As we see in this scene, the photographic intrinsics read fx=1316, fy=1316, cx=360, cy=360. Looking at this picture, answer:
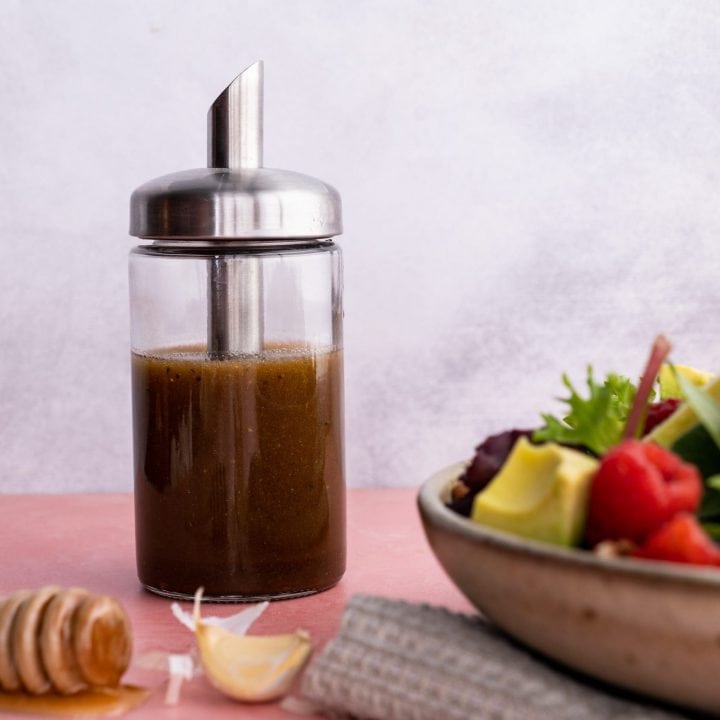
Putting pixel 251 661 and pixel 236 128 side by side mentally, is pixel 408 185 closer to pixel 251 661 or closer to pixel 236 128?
pixel 236 128

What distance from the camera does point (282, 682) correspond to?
74cm

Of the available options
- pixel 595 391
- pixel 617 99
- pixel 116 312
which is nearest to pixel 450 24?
pixel 617 99

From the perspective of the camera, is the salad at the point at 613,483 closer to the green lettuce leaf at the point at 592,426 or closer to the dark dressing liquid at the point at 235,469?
the green lettuce leaf at the point at 592,426

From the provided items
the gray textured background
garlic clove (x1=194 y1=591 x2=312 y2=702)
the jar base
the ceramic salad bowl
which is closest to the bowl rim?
the ceramic salad bowl

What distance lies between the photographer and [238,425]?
0.91m

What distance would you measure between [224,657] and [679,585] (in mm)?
302

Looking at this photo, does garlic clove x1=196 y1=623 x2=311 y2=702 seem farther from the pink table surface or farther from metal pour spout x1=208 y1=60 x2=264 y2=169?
metal pour spout x1=208 y1=60 x2=264 y2=169

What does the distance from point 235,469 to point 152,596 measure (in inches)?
4.9

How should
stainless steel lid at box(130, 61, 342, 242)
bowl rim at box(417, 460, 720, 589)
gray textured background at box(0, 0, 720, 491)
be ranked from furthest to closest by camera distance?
1. gray textured background at box(0, 0, 720, 491)
2. stainless steel lid at box(130, 61, 342, 242)
3. bowl rim at box(417, 460, 720, 589)

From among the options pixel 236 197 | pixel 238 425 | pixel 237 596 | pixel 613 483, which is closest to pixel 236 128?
pixel 236 197

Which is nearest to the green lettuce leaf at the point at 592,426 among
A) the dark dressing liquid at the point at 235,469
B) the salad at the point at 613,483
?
the salad at the point at 613,483

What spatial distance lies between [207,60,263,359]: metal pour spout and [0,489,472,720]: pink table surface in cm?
19

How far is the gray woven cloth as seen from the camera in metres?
0.62

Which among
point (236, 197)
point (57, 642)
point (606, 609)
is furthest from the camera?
point (236, 197)
